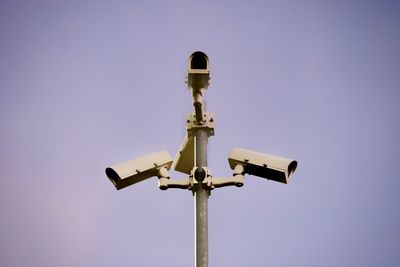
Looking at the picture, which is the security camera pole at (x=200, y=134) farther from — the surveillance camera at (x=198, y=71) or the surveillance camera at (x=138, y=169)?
the surveillance camera at (x=138, y=169)

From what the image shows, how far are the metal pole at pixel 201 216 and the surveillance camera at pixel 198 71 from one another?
0.55m

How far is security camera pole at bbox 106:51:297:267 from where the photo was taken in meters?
4.60

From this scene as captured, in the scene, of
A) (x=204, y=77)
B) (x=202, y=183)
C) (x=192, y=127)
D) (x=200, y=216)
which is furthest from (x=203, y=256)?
(x=204, y=77)

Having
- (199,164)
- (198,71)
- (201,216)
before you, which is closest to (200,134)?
(199,164)

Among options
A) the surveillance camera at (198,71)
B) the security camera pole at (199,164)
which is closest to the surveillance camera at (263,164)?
the security camera pole at (199,164)

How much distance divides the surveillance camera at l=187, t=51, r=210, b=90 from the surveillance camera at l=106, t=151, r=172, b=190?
78cm

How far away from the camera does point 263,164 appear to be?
491cm

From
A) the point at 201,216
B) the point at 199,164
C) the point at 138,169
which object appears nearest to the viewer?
the point at 201,216

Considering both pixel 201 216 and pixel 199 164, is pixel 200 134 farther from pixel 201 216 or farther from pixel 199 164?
pixel 201 216

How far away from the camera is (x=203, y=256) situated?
420 cm

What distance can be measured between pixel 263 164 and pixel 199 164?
0.67 m

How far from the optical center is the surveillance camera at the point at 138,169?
4.76 metres

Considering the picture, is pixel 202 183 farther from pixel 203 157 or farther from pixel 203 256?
pixel 203 256

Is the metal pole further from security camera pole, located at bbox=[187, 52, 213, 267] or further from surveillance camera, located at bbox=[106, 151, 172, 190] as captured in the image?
surveillance camera, located at bbox=[106, 151, 172, 190]
